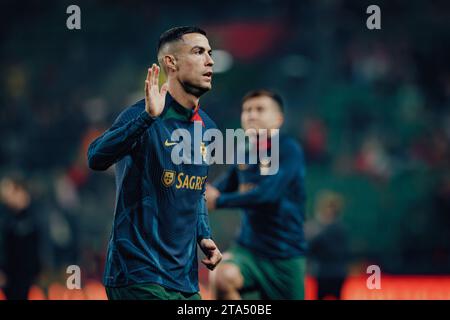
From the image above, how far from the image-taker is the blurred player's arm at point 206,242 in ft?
16.7

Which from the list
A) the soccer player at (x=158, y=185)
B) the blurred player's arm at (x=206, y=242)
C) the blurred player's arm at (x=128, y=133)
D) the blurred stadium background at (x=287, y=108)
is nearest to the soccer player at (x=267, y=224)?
the blurred player's arm at (x=206, y=242)

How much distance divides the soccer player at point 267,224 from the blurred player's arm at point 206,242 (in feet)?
5.28

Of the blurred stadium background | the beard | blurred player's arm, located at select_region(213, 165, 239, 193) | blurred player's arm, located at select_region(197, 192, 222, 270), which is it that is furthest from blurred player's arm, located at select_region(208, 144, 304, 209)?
the blurred stadium background

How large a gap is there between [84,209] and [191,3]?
7.23m

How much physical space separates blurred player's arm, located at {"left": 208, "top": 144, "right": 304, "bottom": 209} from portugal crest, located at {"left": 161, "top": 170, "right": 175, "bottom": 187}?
6.29ft

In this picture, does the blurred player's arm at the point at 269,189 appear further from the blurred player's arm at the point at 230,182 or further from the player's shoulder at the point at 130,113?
the player's shoulder at the point at 130,113

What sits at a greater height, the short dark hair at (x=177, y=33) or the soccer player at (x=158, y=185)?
the short dark hair at (x=177, y=33)

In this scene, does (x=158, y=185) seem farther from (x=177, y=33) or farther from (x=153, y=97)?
(x=177, y=33)

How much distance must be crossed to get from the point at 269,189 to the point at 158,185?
7.16ft

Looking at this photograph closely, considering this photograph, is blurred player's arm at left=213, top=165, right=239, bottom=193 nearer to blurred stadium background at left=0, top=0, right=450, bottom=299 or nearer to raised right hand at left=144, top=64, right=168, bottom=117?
raised right hand at left=144, top=64, right=168, bottom=117

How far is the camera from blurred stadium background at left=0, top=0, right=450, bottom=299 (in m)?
13.2
